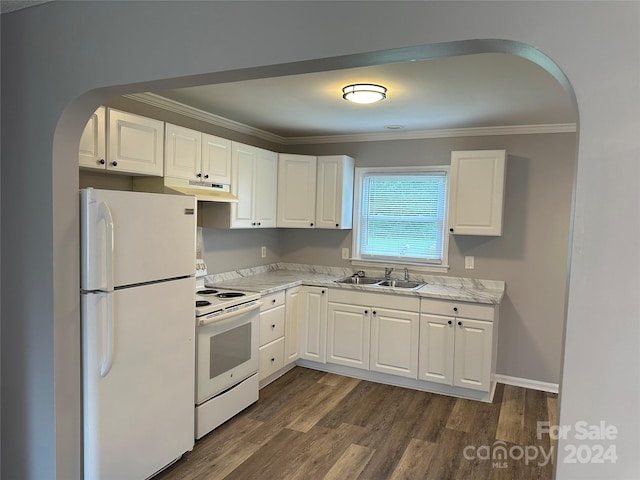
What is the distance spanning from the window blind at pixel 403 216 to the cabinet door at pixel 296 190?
1.98 ft

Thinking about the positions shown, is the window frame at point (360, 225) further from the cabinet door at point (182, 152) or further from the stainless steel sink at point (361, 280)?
the cabinet door at point (182, 152)

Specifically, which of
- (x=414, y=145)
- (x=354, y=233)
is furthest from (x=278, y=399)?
(x=414, y=145)

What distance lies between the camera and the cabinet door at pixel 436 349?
378 centimetres

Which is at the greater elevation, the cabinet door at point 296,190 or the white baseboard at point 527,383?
the cabinet door at point 296,190

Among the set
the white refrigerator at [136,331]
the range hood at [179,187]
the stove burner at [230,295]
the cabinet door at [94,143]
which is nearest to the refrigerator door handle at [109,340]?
the white refrigerator at [136,331]

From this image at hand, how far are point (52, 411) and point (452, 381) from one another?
3.01 meters

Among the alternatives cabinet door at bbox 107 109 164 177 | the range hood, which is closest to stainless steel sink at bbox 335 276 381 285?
the range hood

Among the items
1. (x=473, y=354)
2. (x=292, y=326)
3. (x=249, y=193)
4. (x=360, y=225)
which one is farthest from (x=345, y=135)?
(x=473, y=354)

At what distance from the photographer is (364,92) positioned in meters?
2.88

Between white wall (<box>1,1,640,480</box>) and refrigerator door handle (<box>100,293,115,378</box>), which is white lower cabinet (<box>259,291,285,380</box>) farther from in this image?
white wall (<box>1,1,640,480</box>)

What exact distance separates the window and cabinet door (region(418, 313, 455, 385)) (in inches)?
30.3

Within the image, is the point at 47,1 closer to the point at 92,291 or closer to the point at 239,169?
the point at 92,291

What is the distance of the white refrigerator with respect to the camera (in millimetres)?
2172

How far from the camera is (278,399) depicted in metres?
3.72
